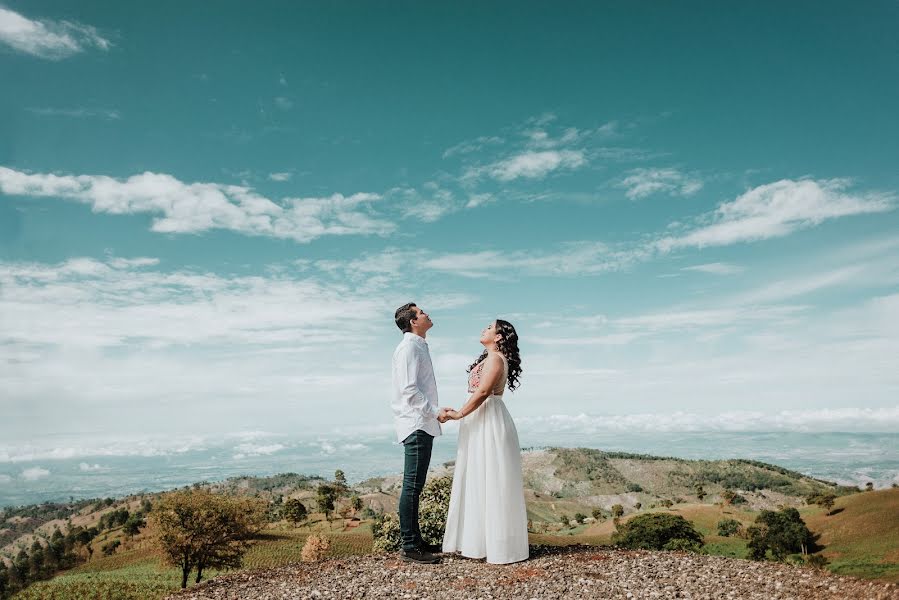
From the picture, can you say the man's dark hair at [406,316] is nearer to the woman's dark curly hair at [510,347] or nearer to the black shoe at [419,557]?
the woman's dark curly hair at [510,347]

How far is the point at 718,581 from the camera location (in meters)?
11.2

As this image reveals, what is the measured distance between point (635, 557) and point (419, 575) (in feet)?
15.9

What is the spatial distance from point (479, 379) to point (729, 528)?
110 metres

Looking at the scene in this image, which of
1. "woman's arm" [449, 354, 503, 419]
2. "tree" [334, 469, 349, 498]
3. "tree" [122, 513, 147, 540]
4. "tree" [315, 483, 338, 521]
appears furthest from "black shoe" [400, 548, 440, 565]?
"tree" [122, 513, 147, 540]

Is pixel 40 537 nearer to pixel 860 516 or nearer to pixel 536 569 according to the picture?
pixel 860 516

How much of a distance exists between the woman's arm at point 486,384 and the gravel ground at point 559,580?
3122 millimetres

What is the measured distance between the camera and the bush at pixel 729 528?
102 m

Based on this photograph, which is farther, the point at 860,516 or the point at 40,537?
the point at 40,537

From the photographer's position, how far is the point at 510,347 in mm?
12141

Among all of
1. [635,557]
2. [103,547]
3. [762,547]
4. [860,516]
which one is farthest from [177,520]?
[103,547]

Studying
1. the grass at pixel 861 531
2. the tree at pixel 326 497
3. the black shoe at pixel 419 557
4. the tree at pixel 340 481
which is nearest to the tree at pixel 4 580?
the tree at pixel 326 497

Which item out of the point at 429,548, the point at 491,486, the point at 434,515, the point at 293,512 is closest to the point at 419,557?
the point at 429,548

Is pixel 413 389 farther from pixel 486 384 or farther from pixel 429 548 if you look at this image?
pixel 429 548

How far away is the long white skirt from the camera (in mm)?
11969
